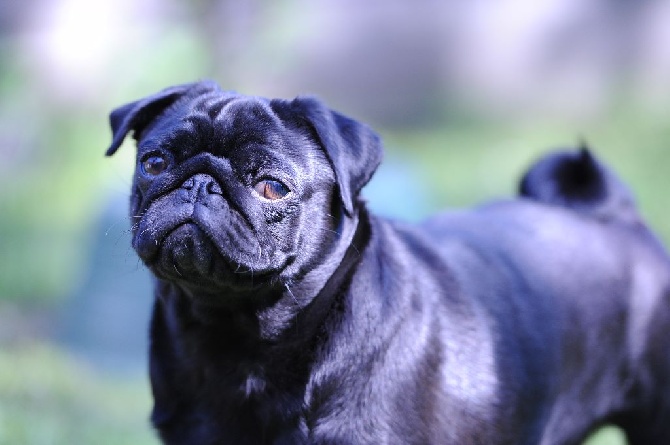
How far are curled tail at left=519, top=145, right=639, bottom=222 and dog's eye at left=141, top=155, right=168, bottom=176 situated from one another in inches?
85.1

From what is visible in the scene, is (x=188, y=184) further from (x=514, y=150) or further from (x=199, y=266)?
(x=514, y=150)

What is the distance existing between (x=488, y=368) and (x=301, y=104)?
128 cm

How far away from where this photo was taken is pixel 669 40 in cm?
1146

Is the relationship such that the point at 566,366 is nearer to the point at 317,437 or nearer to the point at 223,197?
the point at 317,437

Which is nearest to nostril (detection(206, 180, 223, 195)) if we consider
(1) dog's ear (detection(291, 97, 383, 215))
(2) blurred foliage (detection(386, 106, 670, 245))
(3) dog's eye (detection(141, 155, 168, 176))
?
(3) dog's eye (detection(141, 155, 168, 176))

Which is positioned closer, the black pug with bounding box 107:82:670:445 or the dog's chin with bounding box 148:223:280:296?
the dog's chin with bounding box 148:223:280:296

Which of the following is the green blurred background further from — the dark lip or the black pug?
the dark lip

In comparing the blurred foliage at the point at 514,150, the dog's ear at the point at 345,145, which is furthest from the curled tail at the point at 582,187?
the blurred foliage at the point at 514,150

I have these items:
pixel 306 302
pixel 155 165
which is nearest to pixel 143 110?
pixel 155 165

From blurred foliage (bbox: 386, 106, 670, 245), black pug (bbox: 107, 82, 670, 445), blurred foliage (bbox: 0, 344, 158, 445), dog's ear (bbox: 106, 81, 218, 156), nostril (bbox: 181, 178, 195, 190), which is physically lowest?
blurred foliage (bbox: 0, 344, 158, 445)

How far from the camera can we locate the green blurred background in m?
6.51

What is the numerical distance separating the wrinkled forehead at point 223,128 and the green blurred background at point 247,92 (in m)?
2.49

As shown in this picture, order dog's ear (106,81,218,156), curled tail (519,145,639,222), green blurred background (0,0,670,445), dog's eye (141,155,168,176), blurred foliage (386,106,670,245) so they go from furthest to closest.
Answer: blurred foliage (386,106,670,245) → green blurred background (0,0,670,445) → curled tail (519,145,639,222) → dog's ear (106,81,218,156) → dog's eye (141,155,168,176)

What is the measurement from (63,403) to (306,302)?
283cm
